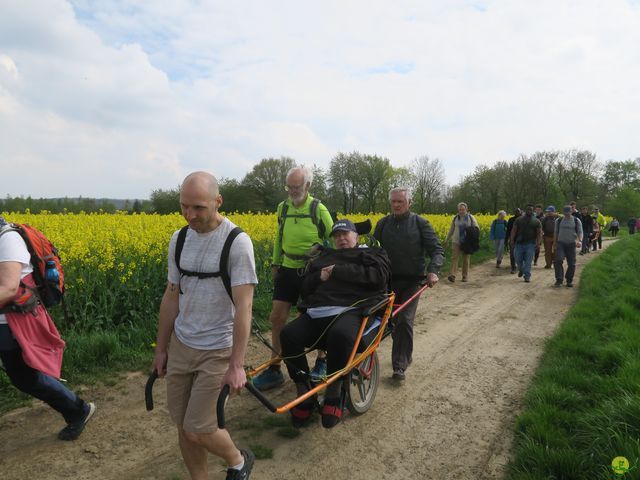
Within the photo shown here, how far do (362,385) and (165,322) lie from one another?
2187 millimetres

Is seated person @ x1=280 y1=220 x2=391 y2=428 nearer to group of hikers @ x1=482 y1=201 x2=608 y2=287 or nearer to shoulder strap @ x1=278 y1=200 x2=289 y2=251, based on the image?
shoulder strap @ x1=278 y1=200 x2=289 y2=251

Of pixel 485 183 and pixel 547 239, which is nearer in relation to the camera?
pixel 547 239

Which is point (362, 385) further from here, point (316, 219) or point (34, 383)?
point (34, 383)

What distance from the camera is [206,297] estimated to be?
2.62 meters

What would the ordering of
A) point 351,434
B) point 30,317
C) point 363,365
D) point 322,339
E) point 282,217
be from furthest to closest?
1. point 282,217
2. point 363,365
3. point 322,339
4. point 351,434
5. point 30,317

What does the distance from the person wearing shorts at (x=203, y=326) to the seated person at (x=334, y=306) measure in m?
1.10

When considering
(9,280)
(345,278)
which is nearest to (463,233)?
(345,278)

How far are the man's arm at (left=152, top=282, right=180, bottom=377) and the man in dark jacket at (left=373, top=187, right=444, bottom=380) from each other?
115 inches

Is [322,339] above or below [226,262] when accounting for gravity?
below

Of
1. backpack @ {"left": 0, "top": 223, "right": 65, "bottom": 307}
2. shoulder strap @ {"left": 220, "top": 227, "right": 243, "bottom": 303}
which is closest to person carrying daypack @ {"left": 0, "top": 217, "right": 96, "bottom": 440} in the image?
backpack @ {"left": 0, "top": 223, "right": 65, "bottom": 307}

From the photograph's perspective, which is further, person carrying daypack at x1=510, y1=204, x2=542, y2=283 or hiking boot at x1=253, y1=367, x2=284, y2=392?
person carrying daypack at x1=510, y1=204, x2=542, y2=283

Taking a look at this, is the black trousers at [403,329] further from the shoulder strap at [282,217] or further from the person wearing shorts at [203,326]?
the person wearing shorts at [203,326]

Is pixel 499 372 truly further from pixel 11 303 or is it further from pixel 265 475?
pixel 11 303

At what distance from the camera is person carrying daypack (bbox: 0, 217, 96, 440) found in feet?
9.91
